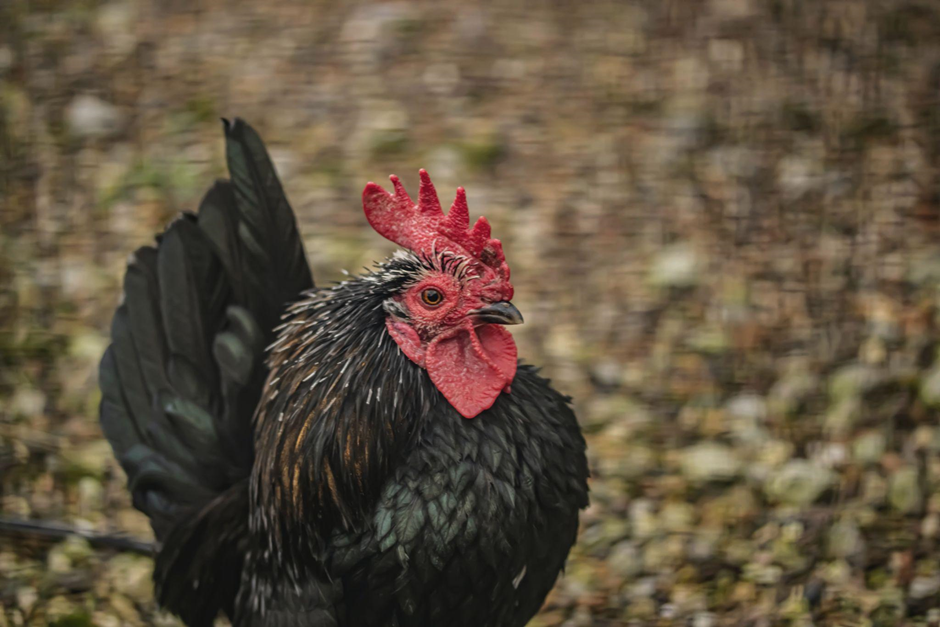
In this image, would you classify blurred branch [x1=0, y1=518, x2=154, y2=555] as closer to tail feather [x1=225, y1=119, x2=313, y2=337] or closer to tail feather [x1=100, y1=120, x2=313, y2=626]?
tail feather [x1=100, y1=120, x2=313, y2=626]

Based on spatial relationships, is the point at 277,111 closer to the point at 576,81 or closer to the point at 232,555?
the point at 576,81

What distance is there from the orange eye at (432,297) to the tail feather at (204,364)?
86 centimetres

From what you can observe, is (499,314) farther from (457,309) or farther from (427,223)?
(427,223)

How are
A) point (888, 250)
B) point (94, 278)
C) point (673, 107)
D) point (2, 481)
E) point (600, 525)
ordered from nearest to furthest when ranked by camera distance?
point (600, 525), point (2, 481), point (888, 250), point (94, 278), point (673, 107)

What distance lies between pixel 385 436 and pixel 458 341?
36 centimetres

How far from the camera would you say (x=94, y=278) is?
5.37 meters

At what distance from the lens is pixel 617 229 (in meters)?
5.34

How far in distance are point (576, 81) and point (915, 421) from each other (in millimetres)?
3066

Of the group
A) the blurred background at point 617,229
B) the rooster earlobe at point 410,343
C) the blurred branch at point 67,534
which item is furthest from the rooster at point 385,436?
the blurred background at point 617,229

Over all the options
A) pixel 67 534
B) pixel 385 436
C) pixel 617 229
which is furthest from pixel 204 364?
pixel 617 229

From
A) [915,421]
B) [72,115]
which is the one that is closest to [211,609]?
[915,421]

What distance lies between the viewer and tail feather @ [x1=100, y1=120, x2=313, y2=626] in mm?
3262

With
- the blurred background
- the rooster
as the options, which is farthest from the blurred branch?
the rooster

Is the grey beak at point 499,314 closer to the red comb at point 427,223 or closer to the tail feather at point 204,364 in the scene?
the red comb at point 427,223
